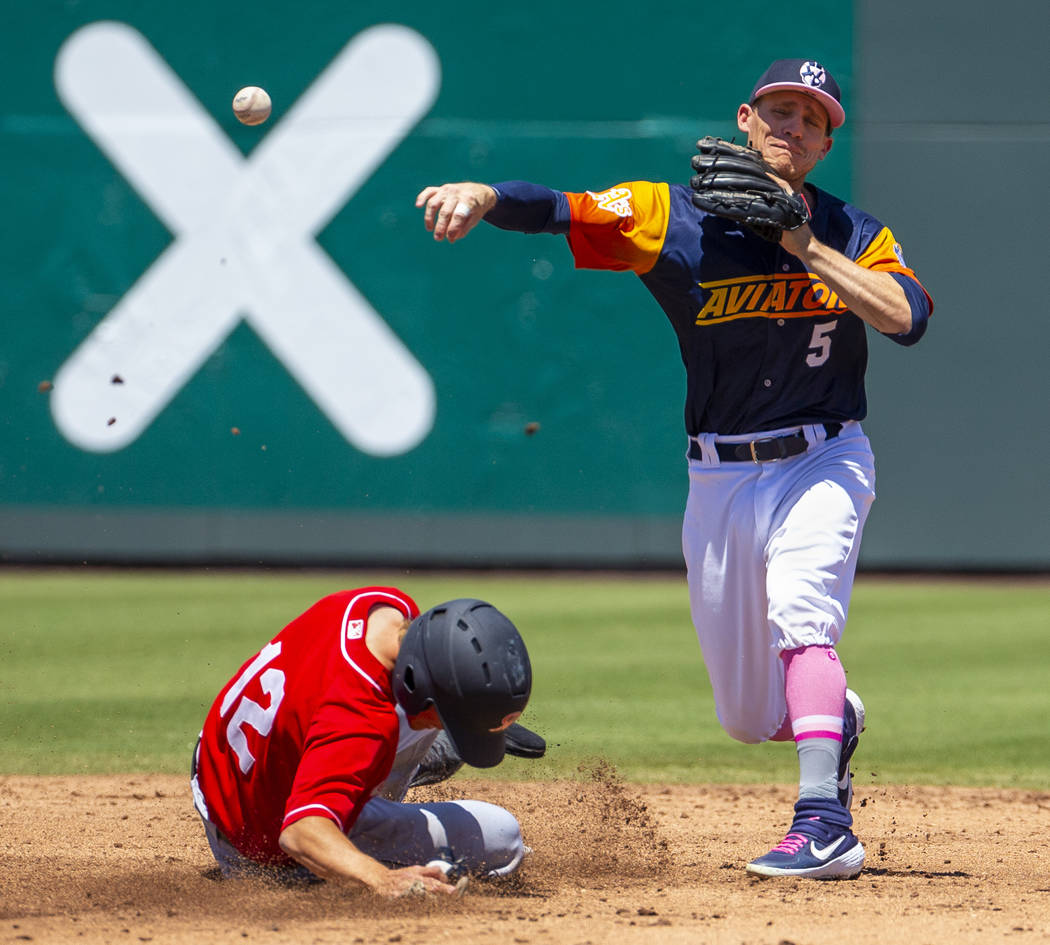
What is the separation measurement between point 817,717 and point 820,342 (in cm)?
99

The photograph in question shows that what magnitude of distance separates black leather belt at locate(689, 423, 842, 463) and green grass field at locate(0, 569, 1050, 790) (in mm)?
1798

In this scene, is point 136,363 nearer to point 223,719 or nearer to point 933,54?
point 933,54

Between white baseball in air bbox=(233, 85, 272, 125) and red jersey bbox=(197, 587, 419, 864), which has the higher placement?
white baseball in air bbox=(233, 85, 272, 125)

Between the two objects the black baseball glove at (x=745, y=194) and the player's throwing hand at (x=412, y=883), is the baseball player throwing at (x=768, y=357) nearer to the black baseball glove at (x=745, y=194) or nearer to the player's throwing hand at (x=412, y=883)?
the black baseball glove at (x=745, y=194)

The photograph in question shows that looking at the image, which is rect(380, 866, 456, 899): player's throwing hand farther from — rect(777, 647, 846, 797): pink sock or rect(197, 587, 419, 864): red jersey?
rect(777, 647, 846, 797): pink sock

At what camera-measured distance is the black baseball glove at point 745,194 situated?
380 centimetres

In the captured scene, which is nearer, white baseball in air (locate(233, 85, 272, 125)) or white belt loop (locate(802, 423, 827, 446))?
white belt loop (locate(802, 423, 827, 446))

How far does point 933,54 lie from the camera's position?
10508mm

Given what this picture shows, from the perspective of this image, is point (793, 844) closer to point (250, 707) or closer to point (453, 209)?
point (250, 707)

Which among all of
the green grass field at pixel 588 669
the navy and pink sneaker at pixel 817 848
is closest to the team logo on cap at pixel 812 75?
the navy and pink sneaker at pixel 817 848

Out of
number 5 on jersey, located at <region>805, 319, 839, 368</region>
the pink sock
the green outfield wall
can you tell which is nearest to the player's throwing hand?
the pink sock

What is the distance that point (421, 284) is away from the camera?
34.8 ft

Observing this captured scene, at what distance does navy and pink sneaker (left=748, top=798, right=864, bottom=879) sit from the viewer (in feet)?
12.0

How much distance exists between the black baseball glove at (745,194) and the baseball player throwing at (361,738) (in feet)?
4.16
